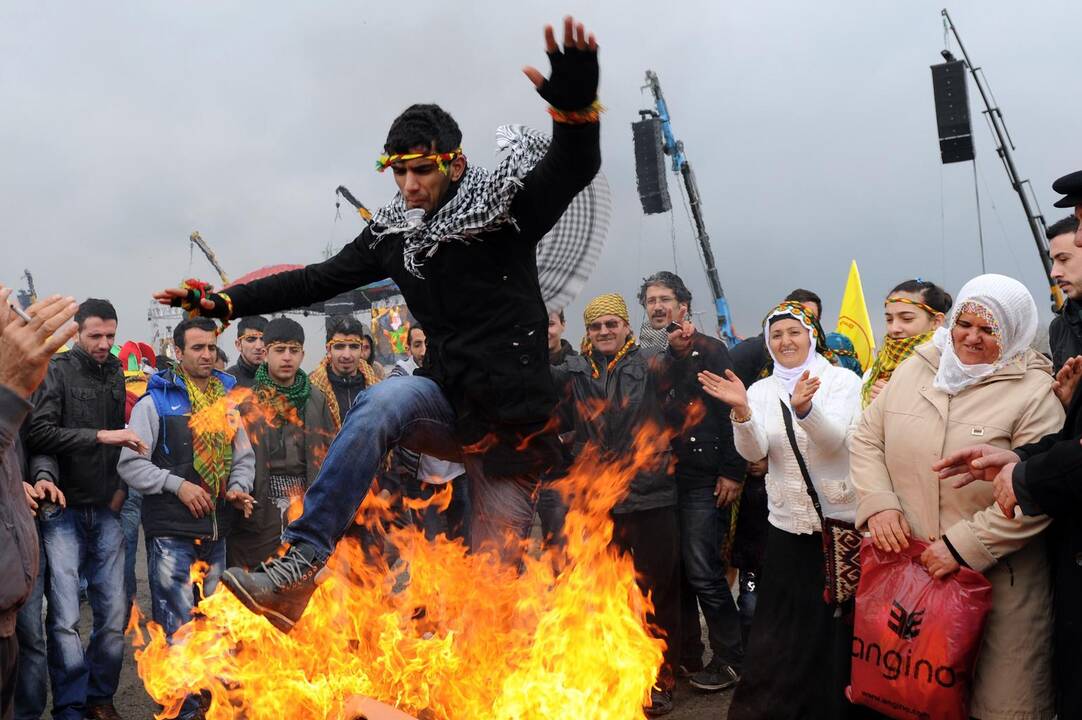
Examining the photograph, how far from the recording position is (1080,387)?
345 cm

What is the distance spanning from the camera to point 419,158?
3.49 meters

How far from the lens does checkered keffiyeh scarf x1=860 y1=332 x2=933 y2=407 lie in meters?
5.02

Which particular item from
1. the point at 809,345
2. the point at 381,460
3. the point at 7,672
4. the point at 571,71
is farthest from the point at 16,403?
the point at 809,345

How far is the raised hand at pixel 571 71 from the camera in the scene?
2.91 metres

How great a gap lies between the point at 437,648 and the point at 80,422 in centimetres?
322

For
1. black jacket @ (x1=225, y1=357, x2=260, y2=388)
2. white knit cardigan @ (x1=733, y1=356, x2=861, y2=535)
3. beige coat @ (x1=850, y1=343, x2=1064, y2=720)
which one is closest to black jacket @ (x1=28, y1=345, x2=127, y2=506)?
black jacket @ (x1=225, y1=357, x2=260, y2=388)

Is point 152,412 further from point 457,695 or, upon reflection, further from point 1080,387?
point 1080,387

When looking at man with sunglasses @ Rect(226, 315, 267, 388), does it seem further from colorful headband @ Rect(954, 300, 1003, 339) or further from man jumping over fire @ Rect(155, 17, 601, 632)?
colorful headband @ Rect(954, 300, 1003, 339)

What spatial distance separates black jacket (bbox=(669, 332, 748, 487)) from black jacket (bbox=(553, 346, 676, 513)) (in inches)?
4.1

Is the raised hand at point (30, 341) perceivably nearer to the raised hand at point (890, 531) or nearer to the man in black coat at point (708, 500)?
the raised hand at point (890, 531)

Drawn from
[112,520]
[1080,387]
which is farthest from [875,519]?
[112,520]

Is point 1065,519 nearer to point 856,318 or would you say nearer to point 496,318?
point 496,318

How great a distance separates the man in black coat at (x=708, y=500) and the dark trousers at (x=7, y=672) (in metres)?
4.14

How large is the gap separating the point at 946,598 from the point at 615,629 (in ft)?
4.61
